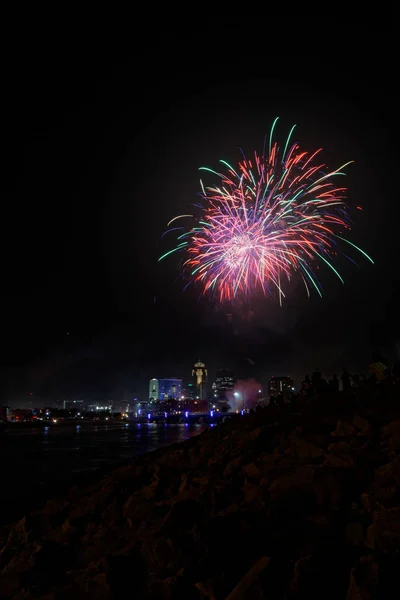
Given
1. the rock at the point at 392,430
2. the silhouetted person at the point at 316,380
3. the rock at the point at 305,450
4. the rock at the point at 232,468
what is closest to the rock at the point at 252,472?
the rock at the point at 232,468

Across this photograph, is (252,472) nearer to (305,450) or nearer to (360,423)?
(305,450)

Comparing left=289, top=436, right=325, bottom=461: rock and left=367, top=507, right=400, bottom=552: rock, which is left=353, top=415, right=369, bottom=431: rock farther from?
left=367, top=507, right=400, bottom=552: rock

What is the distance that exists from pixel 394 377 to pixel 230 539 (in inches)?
336

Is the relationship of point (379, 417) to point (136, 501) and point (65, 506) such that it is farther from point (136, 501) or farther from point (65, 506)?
point (65, 506)

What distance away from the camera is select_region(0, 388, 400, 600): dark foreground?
14.9 ft

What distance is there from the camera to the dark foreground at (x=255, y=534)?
14.9 ft

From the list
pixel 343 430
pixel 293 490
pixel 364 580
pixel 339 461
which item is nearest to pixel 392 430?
pixel 343 430

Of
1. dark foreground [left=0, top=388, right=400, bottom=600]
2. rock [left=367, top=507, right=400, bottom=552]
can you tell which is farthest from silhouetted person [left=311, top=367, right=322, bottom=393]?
rock [left=367, top=507, right=400, bottom=552]

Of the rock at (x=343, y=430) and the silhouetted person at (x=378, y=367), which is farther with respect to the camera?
the silhouetted person at (x=378, y=367)

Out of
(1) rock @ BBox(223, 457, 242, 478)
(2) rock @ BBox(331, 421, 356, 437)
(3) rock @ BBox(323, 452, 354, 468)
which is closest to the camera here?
(3) rock @ BBox(323, 452, 354, 468)

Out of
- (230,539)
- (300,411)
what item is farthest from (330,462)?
(300,411)

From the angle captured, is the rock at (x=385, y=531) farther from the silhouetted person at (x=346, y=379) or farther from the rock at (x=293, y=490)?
the silhouetted person at (x=346, y=379)

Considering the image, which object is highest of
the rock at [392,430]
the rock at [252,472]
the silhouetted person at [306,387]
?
the silhouetted person at [306,387]

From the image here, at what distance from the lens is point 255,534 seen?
18.0ft
